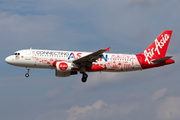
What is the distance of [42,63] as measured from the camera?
4862 cm

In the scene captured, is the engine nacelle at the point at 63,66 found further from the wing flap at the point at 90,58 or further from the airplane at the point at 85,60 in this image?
the wing flap at the point at 90,58

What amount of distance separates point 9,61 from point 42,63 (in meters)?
5.04

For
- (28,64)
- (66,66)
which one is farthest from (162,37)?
(28,64)

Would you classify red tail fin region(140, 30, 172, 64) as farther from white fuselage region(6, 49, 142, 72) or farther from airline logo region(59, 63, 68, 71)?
airline logo region(59, 63, 68, 71)

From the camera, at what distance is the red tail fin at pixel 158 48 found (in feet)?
174

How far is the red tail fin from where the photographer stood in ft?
174

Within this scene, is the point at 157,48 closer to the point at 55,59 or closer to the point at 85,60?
the point at 85,60

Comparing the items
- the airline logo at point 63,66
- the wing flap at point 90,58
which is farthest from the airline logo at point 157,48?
the airline logo at point 63,66

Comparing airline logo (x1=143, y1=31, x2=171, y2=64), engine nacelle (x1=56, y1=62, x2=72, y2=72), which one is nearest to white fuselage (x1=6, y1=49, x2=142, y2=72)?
engine nacelle (x1=56, y1=62, x2=72, y2=72)

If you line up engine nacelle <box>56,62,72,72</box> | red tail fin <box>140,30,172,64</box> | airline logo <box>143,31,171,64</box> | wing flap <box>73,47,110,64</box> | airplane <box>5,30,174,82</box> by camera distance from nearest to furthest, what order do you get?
wing flap <box>73,47,110,64</box>, engine nacelle <box>56,62,72,72</box>, airplane <box>5,30,174,82</box>, red tail fin <box>140,30,172,64</box>, airline logo <box>143,31,171,64</box>

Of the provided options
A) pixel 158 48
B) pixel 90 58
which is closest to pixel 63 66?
pixel 90 58

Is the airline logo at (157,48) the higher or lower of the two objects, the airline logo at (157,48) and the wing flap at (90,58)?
the higher

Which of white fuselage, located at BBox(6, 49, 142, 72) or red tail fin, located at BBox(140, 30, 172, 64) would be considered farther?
red tail fin, located at BBox(140, 30, 172, 64)

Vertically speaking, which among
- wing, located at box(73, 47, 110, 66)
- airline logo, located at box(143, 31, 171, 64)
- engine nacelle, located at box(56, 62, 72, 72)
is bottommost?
engine nacelle, located at box(56, 62, 72, 72)
